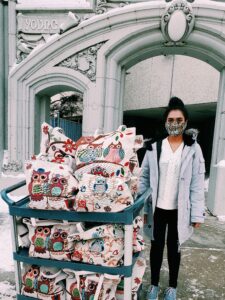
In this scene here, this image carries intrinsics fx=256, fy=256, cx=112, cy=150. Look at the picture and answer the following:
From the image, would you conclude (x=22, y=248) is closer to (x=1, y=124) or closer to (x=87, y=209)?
(x=87, y=209)

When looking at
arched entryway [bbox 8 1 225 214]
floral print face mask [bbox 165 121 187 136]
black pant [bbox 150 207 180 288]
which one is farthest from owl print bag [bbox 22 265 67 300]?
arched entryway [bbox 8 1 225 214]

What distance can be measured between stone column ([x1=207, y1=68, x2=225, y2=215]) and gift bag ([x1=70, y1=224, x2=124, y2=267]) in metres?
4.18

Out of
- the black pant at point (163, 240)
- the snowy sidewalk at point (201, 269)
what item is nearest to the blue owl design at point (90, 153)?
the black pant at point (163, 240)

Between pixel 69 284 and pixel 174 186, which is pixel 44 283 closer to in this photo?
pixel 69 284

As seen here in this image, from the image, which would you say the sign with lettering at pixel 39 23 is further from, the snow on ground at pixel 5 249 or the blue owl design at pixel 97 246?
the blue owl design at pixel 97 246

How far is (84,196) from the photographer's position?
1549mm

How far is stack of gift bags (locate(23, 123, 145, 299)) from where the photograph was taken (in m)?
1.56

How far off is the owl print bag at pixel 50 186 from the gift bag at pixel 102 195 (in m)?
0.07

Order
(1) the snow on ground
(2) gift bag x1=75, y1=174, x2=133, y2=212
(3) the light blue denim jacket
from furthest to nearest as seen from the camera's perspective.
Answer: (1) the snow on ground, (3) the light blue denim jacket, (2) gift bag x1=75, y1=174, x2=133, y2=212

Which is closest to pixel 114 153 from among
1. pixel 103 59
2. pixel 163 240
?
pixel 163 240

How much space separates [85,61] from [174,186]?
4064 millimetres

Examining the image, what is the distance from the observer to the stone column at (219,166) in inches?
208

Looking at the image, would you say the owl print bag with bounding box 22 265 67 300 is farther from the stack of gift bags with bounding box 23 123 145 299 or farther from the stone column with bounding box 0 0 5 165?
the stone column with bounding box 0 0 5 165

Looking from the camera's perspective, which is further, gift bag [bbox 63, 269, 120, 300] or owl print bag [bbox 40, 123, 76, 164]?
owl print bag [bbox 40, 123, 76, 164]
